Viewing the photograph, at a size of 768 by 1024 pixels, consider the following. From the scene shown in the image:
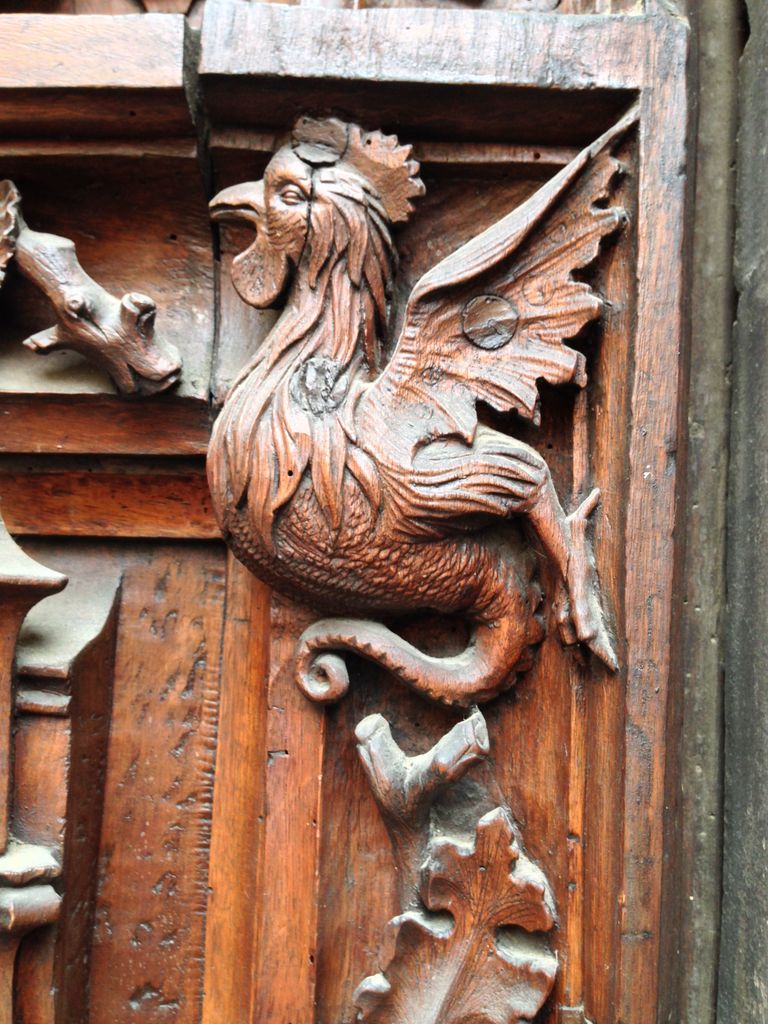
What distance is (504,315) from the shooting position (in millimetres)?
887

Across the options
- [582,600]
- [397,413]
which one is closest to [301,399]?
[397,413]

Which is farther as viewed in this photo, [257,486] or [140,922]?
[140,922]

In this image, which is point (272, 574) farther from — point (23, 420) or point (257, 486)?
point (23, 420)

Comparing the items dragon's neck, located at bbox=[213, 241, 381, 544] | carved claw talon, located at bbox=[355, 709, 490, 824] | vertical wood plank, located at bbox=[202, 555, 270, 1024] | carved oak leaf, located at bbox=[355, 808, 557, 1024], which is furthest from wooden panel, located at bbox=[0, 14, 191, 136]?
carved oak leaf, located at bbox=[355, 808, 557, 1024]

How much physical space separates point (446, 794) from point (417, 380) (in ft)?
1.31

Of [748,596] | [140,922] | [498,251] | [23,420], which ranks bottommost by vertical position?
[140,922]

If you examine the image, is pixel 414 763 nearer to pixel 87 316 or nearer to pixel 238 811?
pixel 238 811

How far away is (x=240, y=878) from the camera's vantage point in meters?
0.95

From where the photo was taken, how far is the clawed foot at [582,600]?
0.85 metres

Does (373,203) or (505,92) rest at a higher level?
(505,92)

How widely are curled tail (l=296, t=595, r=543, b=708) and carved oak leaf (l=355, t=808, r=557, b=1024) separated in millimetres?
121

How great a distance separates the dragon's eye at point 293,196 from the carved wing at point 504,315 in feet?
0.44

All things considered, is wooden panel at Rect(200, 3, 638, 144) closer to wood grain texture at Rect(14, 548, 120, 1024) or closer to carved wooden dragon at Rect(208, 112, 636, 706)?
carved wooden dragon at Rect(208, 112, 636, 706)

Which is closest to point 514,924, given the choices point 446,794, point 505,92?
point 446,794
